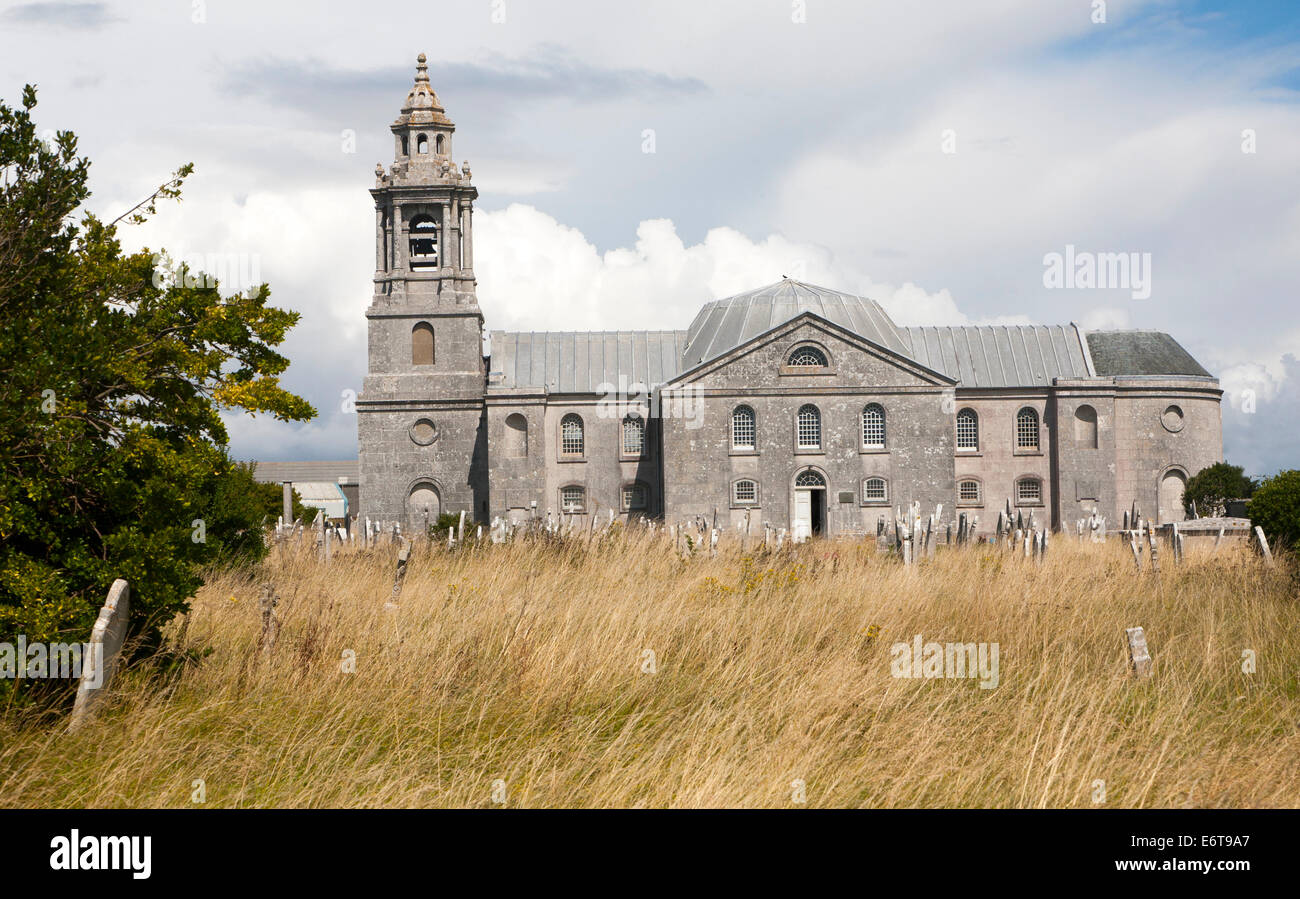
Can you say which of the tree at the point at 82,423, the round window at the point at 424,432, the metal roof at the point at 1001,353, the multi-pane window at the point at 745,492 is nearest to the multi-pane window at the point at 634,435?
the multi-pane window at the point at 745,492

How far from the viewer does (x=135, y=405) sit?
7512mm

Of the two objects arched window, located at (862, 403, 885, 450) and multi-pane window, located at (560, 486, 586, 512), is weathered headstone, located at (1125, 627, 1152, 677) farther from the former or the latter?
multi-pane window, located at (560, 486, 586, 512)

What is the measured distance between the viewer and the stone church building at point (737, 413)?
38875 millimetres

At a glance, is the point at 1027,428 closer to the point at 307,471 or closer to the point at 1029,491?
the point at 1029,491

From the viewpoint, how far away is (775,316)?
42938 millimetres

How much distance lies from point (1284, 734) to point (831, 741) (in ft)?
9.79

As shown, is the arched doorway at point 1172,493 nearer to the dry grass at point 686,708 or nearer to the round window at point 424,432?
the round window at point 424,432

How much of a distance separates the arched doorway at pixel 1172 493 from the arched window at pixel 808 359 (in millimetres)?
14874

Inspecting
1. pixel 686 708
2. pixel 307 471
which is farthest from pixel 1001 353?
pixel 307 471

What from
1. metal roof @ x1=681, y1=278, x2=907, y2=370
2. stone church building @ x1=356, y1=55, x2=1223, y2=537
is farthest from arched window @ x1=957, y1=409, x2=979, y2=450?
metal roof @ x1=681, y1=278, x2=907, y2=370

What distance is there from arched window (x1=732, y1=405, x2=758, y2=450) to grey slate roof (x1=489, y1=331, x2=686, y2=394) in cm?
506

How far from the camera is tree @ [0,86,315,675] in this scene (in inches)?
247
